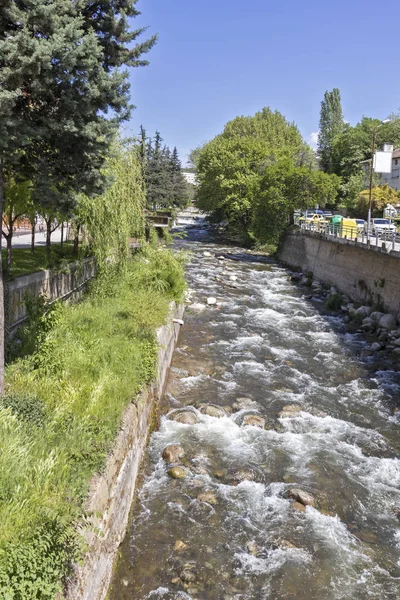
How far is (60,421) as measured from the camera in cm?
664

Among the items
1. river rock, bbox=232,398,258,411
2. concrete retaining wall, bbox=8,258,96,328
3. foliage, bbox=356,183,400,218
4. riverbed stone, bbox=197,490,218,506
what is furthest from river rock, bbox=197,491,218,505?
foliage, bbox=356,183,400,218

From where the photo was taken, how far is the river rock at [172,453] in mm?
9156

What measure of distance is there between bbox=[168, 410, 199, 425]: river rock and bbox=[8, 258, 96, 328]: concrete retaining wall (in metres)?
4.01

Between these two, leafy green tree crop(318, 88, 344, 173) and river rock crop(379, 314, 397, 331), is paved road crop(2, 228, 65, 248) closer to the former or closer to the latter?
river rock crop(379, 314, 397, 331)

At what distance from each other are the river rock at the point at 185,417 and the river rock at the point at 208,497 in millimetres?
2387

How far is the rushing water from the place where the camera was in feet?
21.6

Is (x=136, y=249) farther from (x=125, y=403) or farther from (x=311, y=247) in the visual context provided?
(x=311, y=247)

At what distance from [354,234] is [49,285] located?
22251 mm

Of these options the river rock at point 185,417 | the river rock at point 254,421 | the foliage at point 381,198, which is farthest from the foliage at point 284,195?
the river rock at point 185,417

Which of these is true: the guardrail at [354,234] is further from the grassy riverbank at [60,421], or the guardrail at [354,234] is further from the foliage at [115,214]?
the grassy riverbank at [60,421]

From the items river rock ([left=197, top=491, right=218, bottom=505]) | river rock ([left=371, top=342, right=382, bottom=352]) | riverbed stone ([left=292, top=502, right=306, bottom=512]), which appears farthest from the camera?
river rock ([left=371, top=342, right=382, bottom=352])

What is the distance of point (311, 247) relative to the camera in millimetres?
32438

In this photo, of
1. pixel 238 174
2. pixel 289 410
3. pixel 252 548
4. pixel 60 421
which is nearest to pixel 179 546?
pixel 252 548

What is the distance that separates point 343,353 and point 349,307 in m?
6.03
